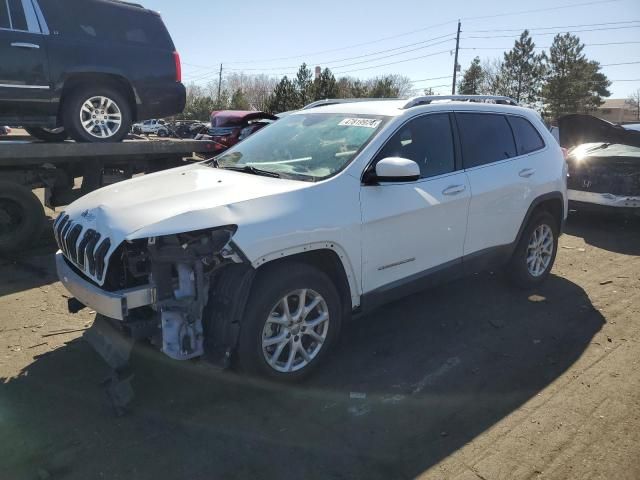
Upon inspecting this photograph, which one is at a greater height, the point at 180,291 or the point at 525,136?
the point at 525,136

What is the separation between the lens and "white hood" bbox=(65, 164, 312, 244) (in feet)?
9.09

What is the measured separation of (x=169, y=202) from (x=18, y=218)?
424 cm

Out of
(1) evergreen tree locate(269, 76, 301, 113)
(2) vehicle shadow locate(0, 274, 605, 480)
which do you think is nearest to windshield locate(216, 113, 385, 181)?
(2) vehicle shadow locate(0, 274, 605, 480)

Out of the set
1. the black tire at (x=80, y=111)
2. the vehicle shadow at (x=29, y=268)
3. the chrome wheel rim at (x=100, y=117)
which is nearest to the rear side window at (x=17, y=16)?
the black tire at (x=80, y=111)

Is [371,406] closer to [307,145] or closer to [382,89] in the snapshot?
[307,145]

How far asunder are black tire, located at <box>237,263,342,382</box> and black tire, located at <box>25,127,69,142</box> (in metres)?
5.66

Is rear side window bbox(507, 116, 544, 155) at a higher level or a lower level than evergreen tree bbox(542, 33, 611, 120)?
lower

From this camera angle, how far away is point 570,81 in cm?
5153

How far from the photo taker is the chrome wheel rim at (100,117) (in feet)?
20.9

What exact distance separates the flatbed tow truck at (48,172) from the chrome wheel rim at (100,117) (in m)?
0.36

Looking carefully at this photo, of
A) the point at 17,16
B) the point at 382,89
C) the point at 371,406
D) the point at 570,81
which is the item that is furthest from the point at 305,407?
the point at 570,81

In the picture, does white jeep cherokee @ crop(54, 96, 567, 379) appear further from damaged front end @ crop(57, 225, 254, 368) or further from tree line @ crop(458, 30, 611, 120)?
tree line @ crop(458, 30, 611, 120)

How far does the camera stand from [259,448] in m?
2.75

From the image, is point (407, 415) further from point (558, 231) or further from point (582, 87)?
point (582, 87)
